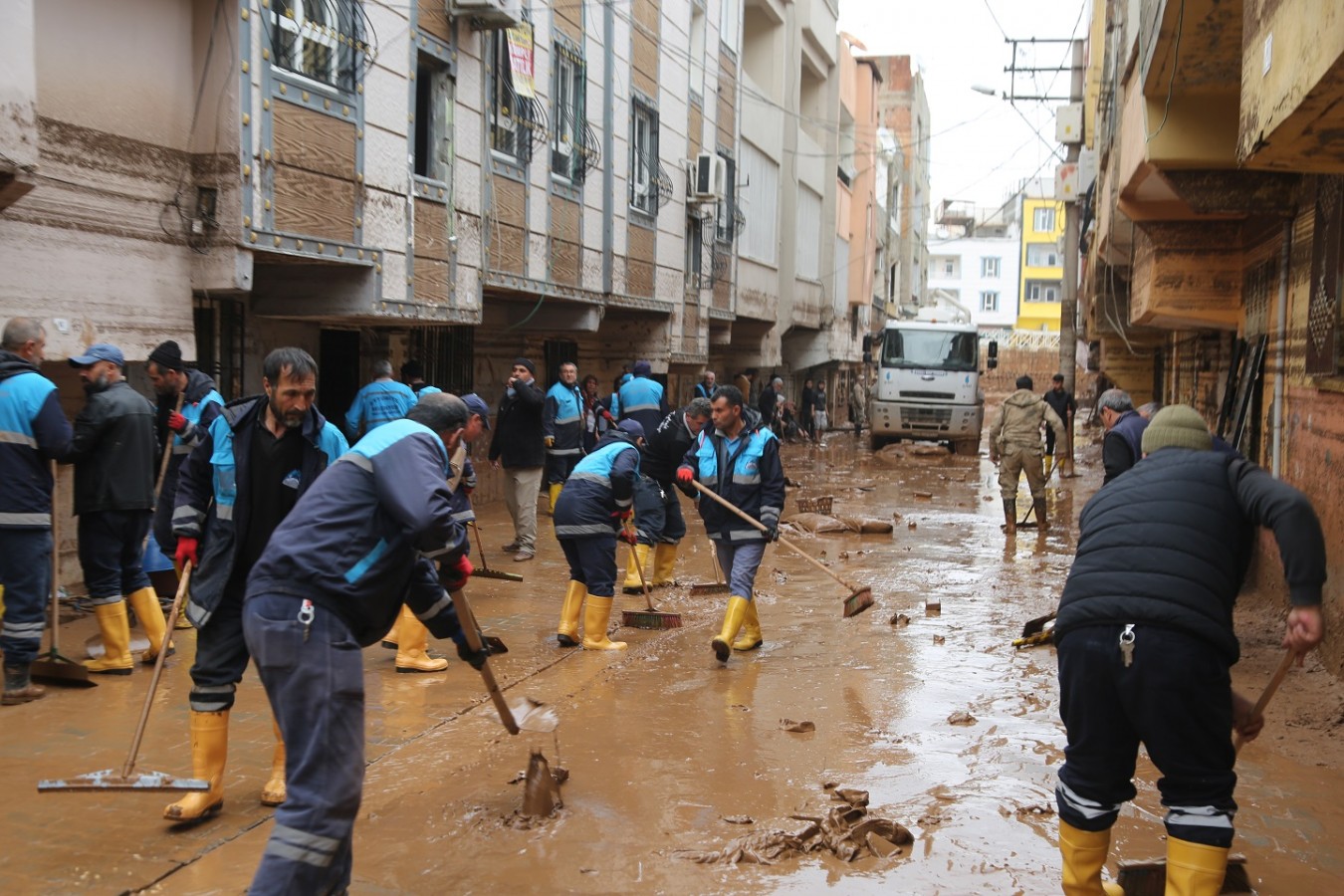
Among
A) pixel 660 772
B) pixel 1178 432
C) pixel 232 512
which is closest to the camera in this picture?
pixel 1178 432

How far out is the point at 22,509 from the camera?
625 cm

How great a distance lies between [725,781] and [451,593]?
1699mm

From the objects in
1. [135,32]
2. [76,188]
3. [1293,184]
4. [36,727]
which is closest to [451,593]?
[36,727]

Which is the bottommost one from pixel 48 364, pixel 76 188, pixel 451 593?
pixel 451 593

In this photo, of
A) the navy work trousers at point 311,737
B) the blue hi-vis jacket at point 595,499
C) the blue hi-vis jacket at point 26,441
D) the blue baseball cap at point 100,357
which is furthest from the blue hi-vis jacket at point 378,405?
the navy work trousers at point 311,737

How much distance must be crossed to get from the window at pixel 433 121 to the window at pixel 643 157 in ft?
18.9

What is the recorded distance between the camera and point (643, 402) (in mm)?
13430

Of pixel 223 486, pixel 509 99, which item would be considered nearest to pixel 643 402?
pixel 509 99

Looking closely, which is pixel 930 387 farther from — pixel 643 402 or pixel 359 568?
pixel 359 568

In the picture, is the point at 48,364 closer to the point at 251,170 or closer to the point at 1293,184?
the point at 251,170

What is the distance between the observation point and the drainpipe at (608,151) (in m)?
16.2

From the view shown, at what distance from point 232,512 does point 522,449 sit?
673 cm

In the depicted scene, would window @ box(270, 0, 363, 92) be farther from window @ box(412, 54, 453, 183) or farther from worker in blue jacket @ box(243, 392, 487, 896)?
worker in blue jacket @ box(243, 392, 487, 896)

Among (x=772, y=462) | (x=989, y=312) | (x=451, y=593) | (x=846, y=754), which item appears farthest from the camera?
(x=989, y=312)
